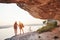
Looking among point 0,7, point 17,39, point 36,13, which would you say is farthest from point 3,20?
point 36,13

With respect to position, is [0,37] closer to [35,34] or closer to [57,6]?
[35,34]

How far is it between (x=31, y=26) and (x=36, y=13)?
0.16 m

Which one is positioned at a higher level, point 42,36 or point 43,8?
point 43,8

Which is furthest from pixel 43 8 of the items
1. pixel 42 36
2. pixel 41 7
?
pixel 42 36

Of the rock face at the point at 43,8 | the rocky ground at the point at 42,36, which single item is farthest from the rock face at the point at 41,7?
the rocky ground at the point at 42,36

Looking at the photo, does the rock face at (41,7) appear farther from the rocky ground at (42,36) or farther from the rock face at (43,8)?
the rocky ground at (42,36)

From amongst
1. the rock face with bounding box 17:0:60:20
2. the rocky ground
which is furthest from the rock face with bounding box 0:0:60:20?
the rocky ground

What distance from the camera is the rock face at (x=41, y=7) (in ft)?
5.46

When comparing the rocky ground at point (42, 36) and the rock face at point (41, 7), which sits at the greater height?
the rock face at point (41, 7)

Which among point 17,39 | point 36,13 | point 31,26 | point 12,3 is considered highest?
point 12,3

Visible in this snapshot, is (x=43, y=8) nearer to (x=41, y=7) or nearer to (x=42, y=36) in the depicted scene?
(x=41, y=7)

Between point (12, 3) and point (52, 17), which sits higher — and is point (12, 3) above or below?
above

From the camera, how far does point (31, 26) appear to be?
1.64 metres

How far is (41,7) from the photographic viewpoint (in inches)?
66.1
